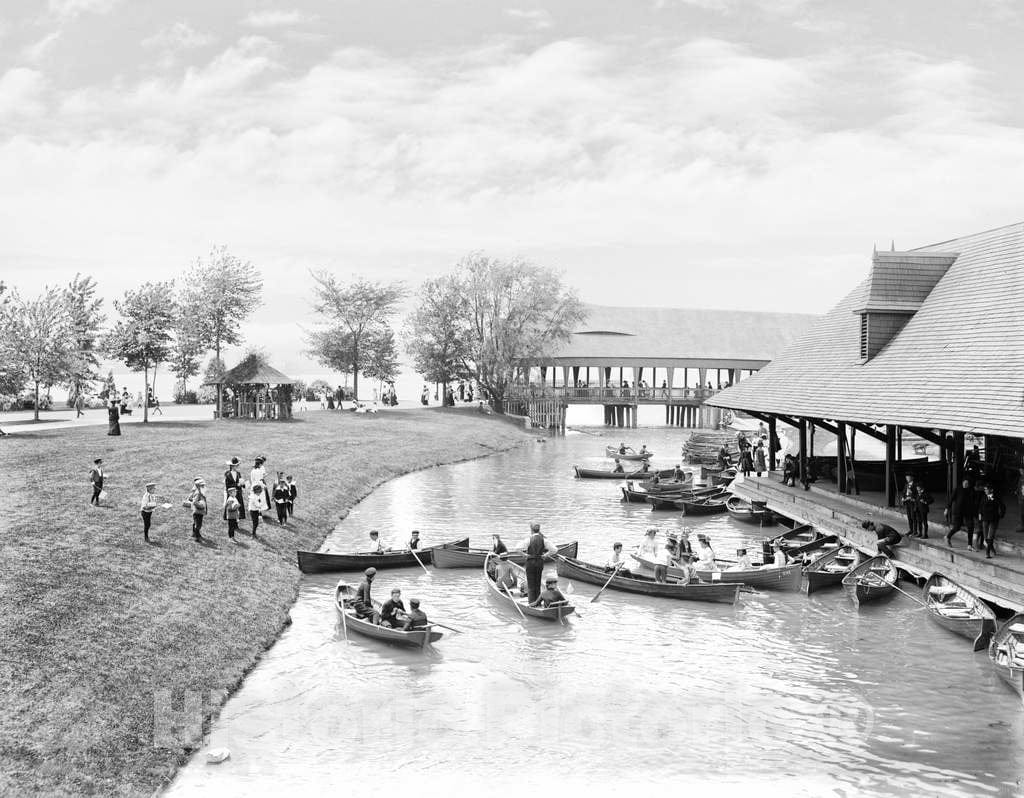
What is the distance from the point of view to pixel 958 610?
2003cm

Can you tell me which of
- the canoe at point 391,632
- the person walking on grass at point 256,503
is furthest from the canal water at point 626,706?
the person walking on grass at point 256,503

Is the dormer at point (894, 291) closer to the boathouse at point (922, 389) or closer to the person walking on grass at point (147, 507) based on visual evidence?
the boathouse at point (922, 389)

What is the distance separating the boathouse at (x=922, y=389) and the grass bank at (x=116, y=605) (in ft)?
52.2

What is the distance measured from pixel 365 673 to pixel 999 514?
14.6 metres

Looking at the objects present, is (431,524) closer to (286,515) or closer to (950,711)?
(286,515)

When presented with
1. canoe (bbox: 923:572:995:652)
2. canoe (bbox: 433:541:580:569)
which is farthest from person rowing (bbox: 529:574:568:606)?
canoe (bbox: 923:572:995:652)

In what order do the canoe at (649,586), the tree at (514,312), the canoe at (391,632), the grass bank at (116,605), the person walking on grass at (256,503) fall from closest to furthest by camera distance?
the grass bank at (116,605), the canoe at (391,632), the canoe at (649,586), the person walking on grass at (256,503), the tree at (514,312)

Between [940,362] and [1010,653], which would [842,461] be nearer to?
[940,362]

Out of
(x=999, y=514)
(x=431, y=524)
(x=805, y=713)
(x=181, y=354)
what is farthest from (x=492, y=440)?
(x=805, y=713)

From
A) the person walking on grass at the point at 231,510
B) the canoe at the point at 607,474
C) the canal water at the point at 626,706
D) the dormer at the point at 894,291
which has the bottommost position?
the canal water at the point at 626,706

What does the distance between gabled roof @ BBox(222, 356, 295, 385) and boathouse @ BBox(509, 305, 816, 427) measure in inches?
1128

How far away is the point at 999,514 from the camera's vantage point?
21.7m

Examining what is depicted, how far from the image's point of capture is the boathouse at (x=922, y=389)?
21953 mm

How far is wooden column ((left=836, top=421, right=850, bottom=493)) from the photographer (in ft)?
100
